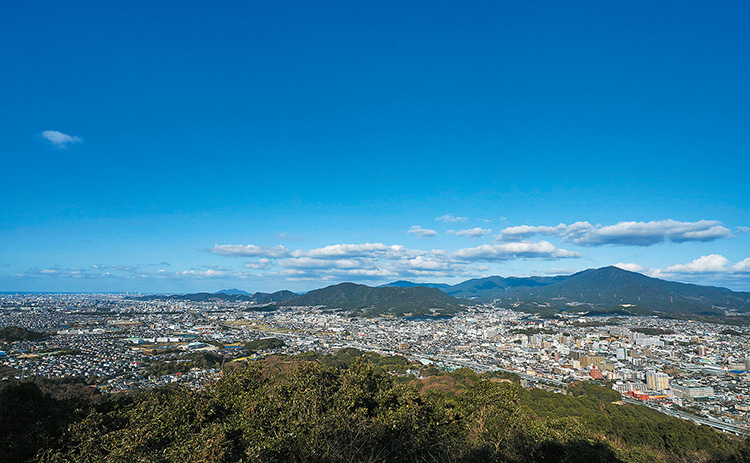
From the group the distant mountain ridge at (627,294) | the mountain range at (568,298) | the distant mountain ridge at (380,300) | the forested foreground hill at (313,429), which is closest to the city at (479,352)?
the forested foreground hill at (313,429)

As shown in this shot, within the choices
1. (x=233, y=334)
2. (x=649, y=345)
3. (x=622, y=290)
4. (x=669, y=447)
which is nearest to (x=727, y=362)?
(x=649, y=345)

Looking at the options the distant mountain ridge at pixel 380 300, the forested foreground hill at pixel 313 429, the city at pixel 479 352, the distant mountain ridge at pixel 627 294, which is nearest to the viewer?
the forested foreground hill at pixel 313 429

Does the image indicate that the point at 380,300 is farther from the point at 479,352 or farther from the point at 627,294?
the point at 627,294

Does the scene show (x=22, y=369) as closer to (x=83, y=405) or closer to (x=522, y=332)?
(x=83, y=405)

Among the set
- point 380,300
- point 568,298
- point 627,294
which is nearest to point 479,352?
point 380,300

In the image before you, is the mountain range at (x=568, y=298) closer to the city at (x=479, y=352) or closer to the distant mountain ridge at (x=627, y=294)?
the distant mountain ridge at (x=627, y=294)

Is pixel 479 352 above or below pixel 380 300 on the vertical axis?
below

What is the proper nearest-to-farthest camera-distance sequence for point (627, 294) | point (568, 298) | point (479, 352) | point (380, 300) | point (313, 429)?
1. point (313, 429)
2. point (479, 352)
3. point (380, 300)
4. point (627, 294)
5. point (568, 298)

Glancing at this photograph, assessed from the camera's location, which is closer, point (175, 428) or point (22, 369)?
point (175, 428)
